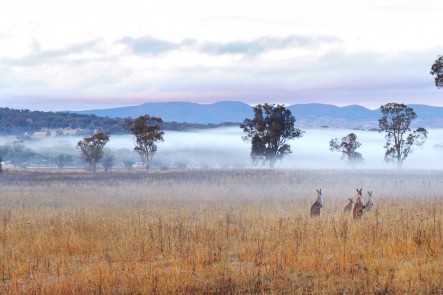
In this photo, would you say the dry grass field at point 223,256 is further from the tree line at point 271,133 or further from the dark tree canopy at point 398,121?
the dark tree canopy at point 398,121

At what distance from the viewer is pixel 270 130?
232 feet

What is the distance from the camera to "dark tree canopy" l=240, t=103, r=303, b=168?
71.0 meters

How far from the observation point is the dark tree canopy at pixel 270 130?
7100 cm

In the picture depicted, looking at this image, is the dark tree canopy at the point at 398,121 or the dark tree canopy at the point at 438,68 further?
the dark tree canopy at the point at 398,121

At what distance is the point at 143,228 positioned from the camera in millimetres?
15469

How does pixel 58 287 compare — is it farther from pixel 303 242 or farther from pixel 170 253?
pixel 303 242

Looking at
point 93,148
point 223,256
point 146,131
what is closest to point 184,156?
point 93,148

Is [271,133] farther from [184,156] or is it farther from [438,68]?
[184,156]

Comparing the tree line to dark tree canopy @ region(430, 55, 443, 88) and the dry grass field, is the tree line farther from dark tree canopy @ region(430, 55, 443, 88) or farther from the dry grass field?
the dry grass field

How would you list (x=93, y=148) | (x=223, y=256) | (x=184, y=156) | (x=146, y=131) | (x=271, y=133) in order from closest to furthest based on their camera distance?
(x=223, y=256), (x=271, y=133), (x=146, y=131), (x=93, y=148), (x=184, y=156)

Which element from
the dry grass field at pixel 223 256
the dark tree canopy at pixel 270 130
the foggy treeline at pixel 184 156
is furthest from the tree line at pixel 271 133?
the dry grass field at pixel 223 256

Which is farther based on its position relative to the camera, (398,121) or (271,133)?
(398,121)

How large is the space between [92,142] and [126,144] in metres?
106

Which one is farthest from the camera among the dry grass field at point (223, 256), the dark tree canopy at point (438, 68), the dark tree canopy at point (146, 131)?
the dark tree canopy at point (146, 131)
